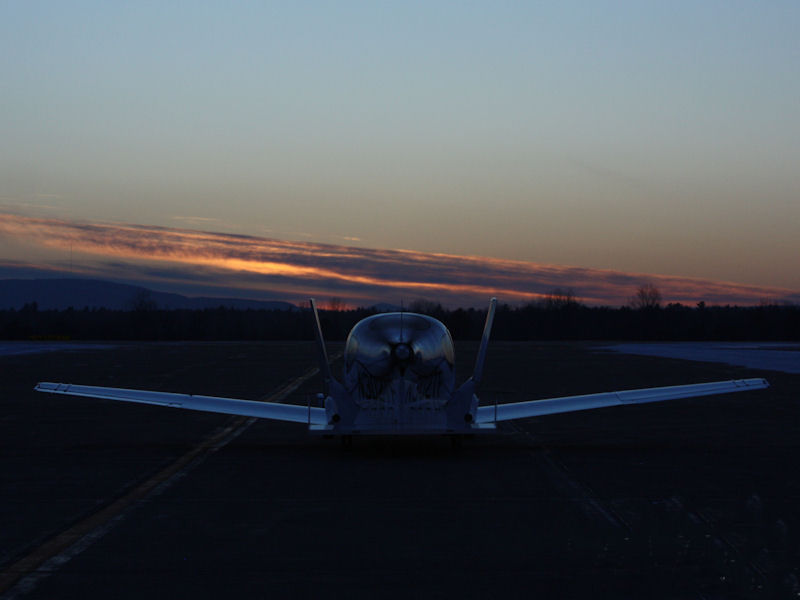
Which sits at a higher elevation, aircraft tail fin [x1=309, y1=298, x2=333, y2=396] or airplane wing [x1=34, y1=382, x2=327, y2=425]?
aircraft tail fin [x1=309, y1=298, x2=333, y2=396]

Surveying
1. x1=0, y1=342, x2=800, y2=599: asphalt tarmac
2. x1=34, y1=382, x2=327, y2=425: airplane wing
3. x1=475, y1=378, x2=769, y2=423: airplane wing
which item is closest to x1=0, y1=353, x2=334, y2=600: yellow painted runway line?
x1=0, y1=342, x2=800, y2=599: asphalt tarmac

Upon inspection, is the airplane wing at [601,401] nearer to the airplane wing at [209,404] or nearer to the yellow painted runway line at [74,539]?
the airplane wing at [209,404]

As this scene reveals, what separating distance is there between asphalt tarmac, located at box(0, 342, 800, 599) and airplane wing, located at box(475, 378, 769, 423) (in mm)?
638

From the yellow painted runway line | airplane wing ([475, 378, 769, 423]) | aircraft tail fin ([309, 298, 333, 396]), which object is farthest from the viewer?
airplane wing ([475, 378, 769, 423])

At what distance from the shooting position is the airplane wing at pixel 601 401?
16516 millimetres

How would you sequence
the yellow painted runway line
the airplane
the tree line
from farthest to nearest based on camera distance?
the tree line, the airplane, the yellow painted runway line

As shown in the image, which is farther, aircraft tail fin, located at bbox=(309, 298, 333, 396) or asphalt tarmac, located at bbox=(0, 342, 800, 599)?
aircraft tail fin, located at bbox=(309, 298, 333, 396)

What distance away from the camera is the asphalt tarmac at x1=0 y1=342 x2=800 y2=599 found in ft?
26.3

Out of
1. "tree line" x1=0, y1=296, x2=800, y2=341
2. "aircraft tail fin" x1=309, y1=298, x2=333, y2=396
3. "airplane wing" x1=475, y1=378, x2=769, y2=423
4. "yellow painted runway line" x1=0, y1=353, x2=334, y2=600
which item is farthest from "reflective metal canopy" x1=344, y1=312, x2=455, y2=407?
"tree line" x1=0, y1=296, x2=800, y2=341

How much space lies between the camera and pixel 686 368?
47312 mm

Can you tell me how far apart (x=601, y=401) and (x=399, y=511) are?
6.55m

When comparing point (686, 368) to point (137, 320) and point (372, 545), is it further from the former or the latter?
point (137, 320)

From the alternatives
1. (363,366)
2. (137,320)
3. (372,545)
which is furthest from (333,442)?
(137,320)

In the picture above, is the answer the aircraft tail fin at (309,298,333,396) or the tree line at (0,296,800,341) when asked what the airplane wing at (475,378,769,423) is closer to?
the aircraft tail fin at (309,298,333,396)
